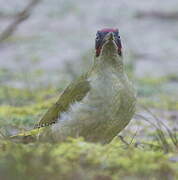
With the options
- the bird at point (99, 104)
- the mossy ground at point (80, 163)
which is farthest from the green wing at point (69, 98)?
the mossy ground at point (80, 163)

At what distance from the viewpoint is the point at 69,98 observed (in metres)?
4.39

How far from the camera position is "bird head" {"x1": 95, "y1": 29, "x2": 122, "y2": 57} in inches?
177

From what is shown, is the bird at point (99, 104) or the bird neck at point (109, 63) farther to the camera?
the bird neck at point (109, 63)

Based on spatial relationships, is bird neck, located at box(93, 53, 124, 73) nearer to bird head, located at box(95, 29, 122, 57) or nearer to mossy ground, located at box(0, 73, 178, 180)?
bird head, located at box(95, 29, 122, 57)

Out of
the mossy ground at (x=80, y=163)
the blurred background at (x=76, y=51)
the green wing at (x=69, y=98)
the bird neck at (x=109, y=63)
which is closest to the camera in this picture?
the mossy ground at (x=80, y=163)

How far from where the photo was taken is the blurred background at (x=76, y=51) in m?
8.01

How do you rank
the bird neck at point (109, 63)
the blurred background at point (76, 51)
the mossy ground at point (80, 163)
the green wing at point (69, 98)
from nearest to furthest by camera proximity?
the mossy ground at point (80, 163) < the green wing at point (69, 98) < the bird neck at point (109, 63) < the blurred background at point (76, 51)

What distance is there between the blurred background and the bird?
1.50m

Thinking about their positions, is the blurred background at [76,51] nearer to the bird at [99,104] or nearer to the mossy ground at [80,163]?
the bird at [99,104]

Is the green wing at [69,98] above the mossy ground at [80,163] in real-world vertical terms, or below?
above

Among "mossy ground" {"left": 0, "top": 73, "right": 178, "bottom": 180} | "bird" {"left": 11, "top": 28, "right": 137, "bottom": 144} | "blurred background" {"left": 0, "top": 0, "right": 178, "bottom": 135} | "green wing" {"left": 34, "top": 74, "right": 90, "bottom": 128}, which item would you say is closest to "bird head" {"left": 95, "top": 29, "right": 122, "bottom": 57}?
"bird" {"left": 11, "top": 28, "right": 137, "bottom": 144}

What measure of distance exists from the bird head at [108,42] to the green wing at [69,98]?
23 cm

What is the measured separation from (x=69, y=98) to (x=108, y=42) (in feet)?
1.57

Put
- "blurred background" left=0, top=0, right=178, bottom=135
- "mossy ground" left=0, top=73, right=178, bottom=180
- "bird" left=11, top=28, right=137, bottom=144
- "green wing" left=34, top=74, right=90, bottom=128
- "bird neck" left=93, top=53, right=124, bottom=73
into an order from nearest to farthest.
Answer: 1. "mossy ground" left=0, top=73, right=178, bottom=180
2. "bird" left=11, top=28, right=137, bottom=144
3. "green wing" left=34, top=74, right=90, bottom=128
4. "bird neck" left=93, top=53, right=124, bottom=73
5. "blurred background" left=0, top=0, right=178, bottom=135
